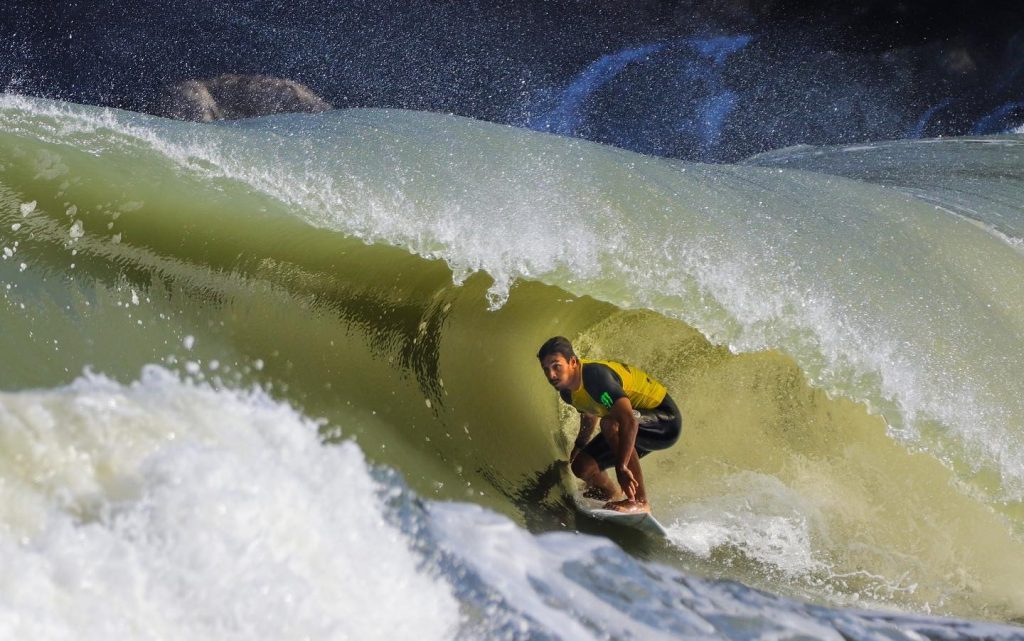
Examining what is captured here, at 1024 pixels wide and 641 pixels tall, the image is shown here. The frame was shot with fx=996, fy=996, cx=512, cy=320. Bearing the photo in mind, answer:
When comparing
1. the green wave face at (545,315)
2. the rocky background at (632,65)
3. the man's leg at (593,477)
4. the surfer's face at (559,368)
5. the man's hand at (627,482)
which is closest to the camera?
the green wave face at (545,315)

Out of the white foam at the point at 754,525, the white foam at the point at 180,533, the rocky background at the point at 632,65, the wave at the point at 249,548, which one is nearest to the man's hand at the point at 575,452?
the white foam at the point at 754,525

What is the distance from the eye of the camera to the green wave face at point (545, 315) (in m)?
2.20

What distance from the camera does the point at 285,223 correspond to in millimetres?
2473

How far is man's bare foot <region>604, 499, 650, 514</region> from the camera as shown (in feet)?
8.41

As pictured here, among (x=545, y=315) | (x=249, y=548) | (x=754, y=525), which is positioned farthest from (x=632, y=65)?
(x=249, y=548)

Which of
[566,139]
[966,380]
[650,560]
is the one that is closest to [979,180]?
[966,380]

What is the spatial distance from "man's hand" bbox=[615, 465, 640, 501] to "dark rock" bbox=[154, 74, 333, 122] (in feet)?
20.8

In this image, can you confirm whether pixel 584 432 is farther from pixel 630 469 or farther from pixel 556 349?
pixel 556 349

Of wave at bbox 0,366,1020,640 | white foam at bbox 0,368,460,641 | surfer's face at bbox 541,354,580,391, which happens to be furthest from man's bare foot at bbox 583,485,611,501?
white foam at bbox 0,368,460,641

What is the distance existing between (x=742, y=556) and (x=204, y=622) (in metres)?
1.69

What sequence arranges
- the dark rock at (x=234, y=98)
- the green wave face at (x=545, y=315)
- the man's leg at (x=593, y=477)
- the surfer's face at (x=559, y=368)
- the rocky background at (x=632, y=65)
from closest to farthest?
the green wave face at (x=545, y=315), the surfer's face at (x=559, y=368), the man's leg at (x=593, y=477), the dark rock at (x=234, y=98), the rocky background at (x=632, y=65)

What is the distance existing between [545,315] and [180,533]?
175 cm

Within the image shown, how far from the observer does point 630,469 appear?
103 inches

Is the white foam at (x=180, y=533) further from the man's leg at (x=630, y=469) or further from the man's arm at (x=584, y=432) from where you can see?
the man's arm at (x=584, y=432)
